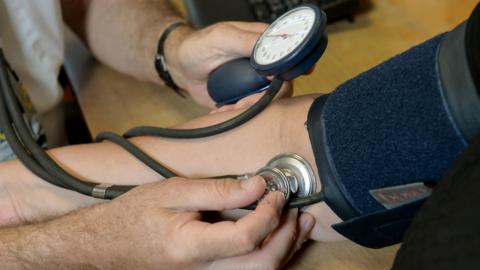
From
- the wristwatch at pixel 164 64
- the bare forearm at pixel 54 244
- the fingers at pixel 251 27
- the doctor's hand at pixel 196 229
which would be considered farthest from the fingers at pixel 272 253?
the wristwatch at pixel 164 64

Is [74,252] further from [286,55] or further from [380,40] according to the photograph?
[380,40]

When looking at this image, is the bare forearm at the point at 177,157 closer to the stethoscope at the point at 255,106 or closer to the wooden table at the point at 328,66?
the stethoscope at the point at 255,106

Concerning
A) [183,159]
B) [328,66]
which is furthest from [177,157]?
[328,66]

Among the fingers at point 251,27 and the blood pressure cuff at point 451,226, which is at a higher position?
the fingers at point 251,27

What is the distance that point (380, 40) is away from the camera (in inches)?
37.3

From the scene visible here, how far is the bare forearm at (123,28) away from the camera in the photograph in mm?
938

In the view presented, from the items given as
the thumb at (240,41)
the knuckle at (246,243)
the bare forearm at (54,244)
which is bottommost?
the bare forearm at (54,244)

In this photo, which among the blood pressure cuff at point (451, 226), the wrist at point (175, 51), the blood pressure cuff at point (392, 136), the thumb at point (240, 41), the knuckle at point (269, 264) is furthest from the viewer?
the wrist at point (175, 51)

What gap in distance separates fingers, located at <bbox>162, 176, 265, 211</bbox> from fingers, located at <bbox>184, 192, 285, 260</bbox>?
2 centimetres

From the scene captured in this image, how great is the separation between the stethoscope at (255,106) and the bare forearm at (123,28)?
0.21 m

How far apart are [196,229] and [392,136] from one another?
0.21m

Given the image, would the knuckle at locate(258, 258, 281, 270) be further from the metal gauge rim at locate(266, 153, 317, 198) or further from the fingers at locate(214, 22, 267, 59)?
the fingers at locate(214, 22, 267, 59)

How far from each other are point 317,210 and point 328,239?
5cm

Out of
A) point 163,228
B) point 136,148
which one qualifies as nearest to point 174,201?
point 163,228
